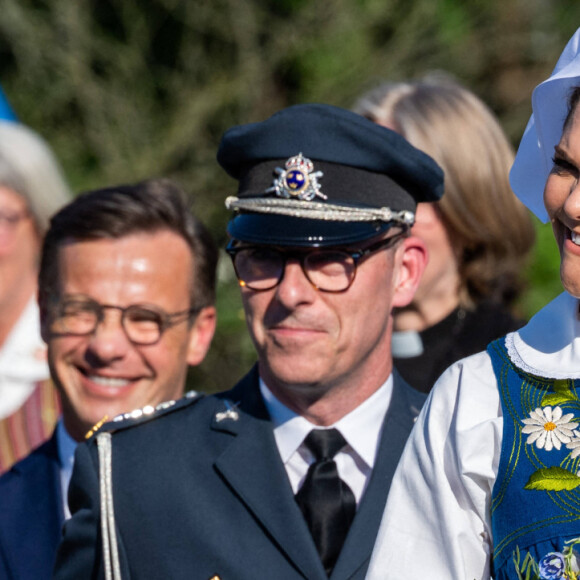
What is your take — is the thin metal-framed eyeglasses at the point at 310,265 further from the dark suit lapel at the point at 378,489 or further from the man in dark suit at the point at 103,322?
the man in dark suit at the point at 103,322

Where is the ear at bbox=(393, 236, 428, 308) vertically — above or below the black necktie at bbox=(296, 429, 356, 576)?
above

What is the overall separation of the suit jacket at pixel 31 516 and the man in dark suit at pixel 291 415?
1.48 ft

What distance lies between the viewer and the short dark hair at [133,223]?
322cm

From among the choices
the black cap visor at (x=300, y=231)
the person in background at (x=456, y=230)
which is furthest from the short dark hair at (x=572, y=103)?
the person in background at (x=456, y=230)

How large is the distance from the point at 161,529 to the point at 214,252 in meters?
1.20

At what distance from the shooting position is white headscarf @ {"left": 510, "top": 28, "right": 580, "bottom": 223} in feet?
6.32

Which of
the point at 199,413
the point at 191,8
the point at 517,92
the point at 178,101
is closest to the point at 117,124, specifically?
the point at 178,101

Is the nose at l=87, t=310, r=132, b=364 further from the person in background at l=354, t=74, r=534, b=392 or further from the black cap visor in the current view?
the person in background at l=354, t=74, r=534, b=392

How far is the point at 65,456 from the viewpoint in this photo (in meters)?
3.16

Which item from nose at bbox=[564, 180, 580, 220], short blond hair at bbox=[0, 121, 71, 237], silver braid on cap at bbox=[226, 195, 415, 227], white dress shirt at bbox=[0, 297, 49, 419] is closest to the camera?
A: nose at bbox=[564, 180, 580, 220]

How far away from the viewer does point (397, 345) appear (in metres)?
3.59

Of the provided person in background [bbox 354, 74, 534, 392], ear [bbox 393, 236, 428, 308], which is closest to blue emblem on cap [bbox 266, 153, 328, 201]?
ear [bbox 393, 236, 428, 308]

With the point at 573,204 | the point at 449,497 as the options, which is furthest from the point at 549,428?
the point at 573,204

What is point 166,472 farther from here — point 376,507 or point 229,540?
point 376,507
